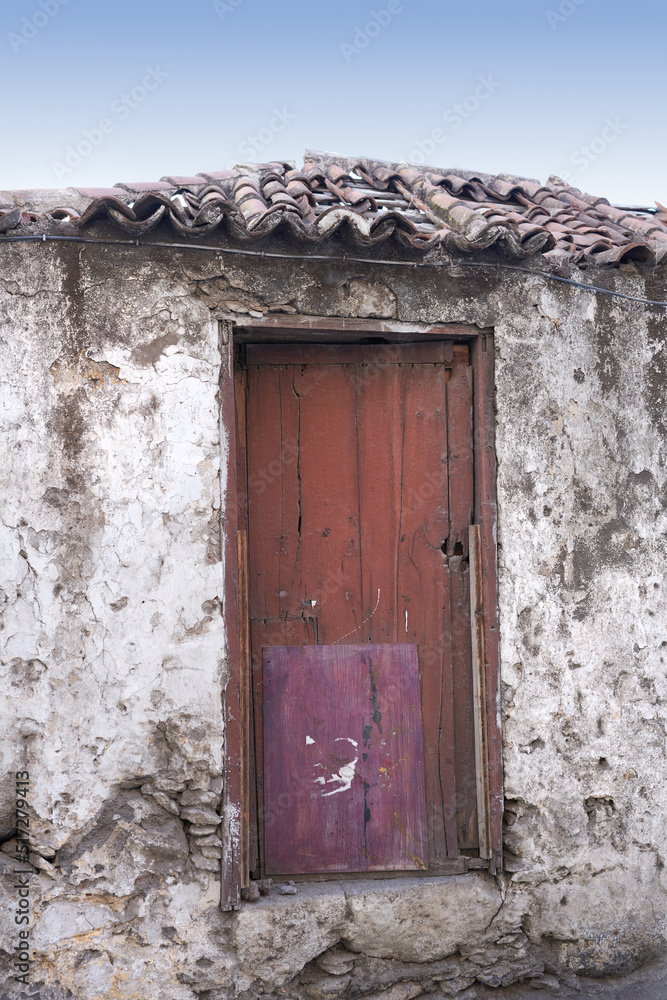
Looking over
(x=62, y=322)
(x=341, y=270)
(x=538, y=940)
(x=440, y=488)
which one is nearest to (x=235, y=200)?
(x=341, y=270)

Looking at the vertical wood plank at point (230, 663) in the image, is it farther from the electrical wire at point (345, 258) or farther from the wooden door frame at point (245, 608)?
the electrical wire at point (345, 258)

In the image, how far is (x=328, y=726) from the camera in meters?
3.38

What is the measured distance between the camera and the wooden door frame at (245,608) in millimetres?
3113

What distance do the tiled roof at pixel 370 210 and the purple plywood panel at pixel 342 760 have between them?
183cm

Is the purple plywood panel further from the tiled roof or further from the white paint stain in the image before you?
the tiled roof

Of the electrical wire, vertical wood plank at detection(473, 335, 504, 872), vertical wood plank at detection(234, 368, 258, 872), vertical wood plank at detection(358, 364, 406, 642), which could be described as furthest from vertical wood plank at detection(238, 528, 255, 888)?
the electrical wire

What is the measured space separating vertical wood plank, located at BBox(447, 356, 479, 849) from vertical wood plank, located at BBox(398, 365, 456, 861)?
33 mm

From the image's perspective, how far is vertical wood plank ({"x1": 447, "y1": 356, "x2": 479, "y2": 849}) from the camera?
11.4 ft

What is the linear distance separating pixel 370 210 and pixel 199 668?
2379 mm

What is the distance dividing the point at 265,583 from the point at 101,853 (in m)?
1.27

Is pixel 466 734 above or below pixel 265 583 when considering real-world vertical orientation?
below

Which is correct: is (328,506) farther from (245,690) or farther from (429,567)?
(245,690)

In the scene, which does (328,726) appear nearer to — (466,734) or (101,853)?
(466,734)

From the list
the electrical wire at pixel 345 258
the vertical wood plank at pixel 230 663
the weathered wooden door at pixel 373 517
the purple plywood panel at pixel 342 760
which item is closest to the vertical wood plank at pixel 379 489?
the weathered wooden door at pixel 373 517
